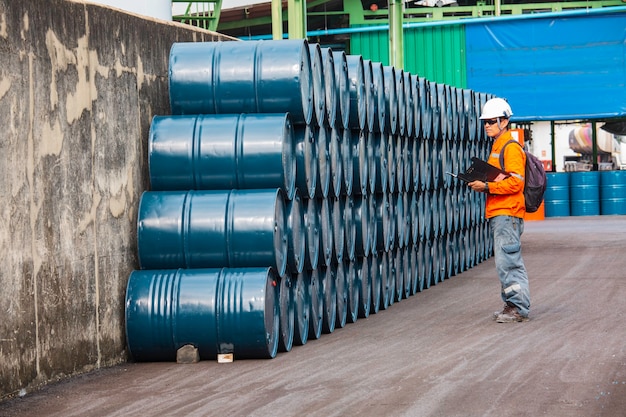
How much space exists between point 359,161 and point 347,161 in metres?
0.34

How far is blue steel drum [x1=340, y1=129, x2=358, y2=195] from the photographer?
1127 centimetres

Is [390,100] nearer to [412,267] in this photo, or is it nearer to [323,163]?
[412,267]

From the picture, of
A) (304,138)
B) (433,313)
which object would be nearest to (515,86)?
(433,313)

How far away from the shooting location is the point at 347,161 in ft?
37.4

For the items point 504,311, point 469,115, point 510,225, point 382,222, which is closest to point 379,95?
point 382,222

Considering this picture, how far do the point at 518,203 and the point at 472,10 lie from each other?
2274 cm

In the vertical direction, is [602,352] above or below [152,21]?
below

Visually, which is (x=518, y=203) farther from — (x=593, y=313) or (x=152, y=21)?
(x=152, y=21)

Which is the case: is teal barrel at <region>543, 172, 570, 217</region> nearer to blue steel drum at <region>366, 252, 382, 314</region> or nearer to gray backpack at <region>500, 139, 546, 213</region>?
blue steel drum at <region>366, 252, 382, 314</region>

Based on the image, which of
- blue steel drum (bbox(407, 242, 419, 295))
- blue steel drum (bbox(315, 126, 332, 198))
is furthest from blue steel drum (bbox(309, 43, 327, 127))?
blue steel drum (bbox(407, 242, 419, 295))

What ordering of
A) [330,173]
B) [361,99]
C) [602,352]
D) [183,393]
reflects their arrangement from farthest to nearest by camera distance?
[361,99]
[330,173]
[602,352]
[183,393]

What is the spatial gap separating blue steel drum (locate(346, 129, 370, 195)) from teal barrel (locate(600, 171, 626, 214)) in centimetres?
2083

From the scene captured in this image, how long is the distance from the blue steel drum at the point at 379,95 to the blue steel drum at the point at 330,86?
5.00 ft

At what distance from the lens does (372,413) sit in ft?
21.8
